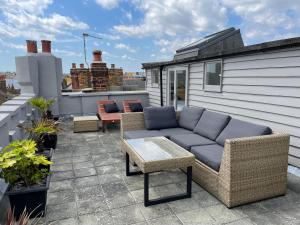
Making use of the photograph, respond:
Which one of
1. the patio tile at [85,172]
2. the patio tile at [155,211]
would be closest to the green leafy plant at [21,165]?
the patio tile at [85,172]

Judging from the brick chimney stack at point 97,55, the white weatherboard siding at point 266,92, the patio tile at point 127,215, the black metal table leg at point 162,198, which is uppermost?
the brick chimney stack at point 97,55

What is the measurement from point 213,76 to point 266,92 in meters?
1.50

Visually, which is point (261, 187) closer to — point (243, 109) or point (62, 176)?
point (243, 109)

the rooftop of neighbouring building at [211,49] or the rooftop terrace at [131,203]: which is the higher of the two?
the rooftop of neighbouring building at [211,49]

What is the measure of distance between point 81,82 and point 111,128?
4.83m

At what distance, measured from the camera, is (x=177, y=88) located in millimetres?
6719

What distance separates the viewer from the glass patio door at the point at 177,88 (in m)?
6.32

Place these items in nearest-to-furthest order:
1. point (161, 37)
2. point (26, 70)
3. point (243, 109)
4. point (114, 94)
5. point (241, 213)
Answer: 1. point (241, 213)
2. point (243, 109)
3. point (26, 70)
4. point (114, 94)
5. point (161, 37)

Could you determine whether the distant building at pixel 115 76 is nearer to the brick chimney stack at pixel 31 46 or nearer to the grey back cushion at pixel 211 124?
the brick chimney stack at pixel 31 46

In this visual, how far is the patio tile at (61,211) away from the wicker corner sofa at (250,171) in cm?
172

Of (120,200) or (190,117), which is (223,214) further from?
(190,117)

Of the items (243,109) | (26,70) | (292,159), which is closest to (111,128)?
(26,70)

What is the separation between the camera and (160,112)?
4527mm

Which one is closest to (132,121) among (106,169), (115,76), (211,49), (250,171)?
(106,169)
